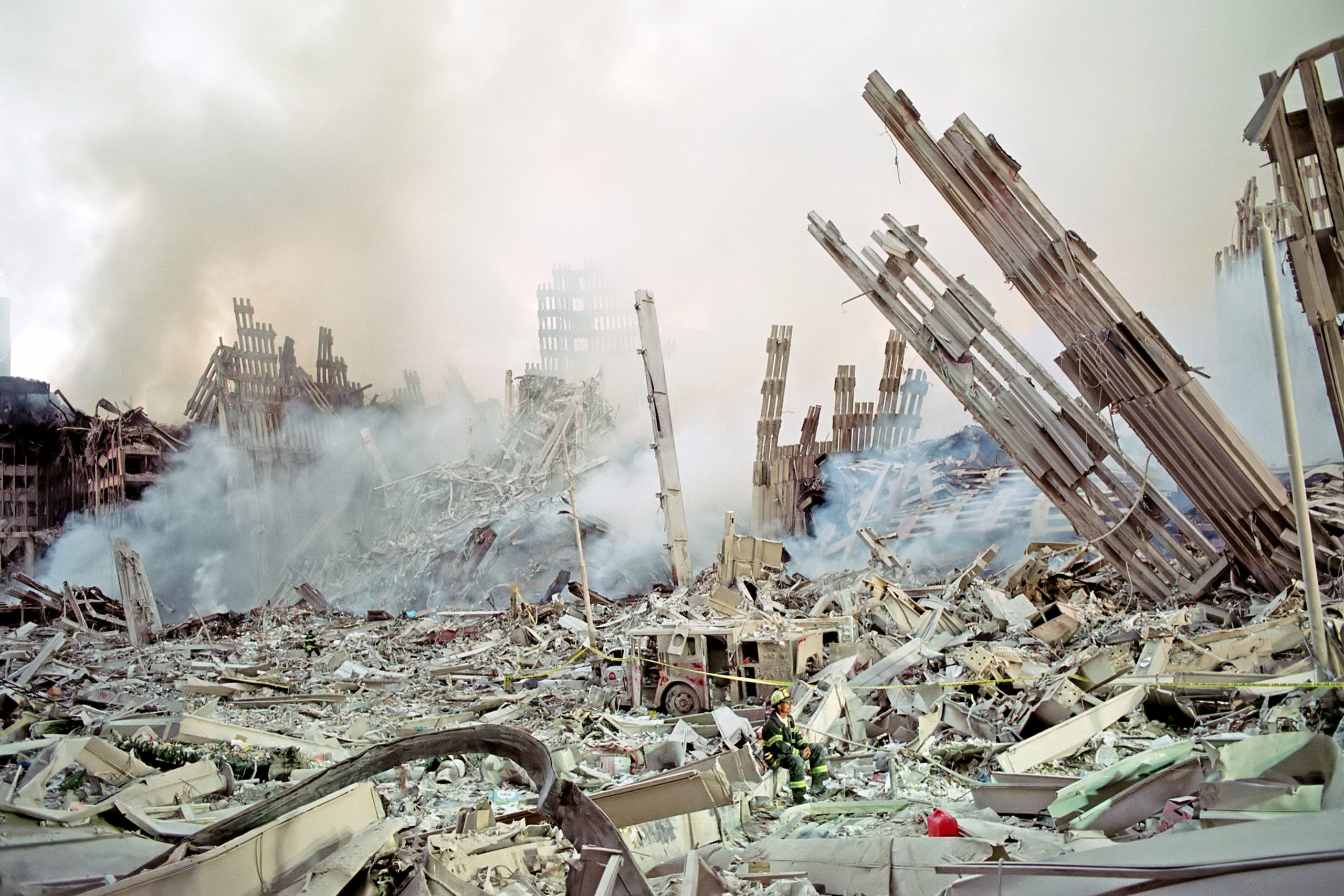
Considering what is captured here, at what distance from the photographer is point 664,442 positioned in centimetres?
1572

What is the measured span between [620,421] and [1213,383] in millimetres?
13583

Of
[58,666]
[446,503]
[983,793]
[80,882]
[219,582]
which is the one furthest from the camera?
[446,503]

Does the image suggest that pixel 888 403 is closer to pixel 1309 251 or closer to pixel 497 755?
pixel 1309 251

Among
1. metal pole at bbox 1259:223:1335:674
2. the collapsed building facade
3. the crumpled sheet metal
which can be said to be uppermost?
the collapsed building facade

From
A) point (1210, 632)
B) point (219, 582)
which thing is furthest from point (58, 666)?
point (1210, 632)

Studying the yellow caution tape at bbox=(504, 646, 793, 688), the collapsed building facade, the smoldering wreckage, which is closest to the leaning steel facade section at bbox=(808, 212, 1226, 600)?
the smoldering wreckage

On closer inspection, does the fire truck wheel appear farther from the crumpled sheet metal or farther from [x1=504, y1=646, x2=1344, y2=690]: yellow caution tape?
the crumpled sheet metal

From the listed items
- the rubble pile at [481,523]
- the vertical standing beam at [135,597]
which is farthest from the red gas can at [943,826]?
the rubble pile at [481,523]

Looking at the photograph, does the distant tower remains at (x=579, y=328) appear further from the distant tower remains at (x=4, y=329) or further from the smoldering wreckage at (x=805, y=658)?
the distant tower remains at (x=4, y=329)

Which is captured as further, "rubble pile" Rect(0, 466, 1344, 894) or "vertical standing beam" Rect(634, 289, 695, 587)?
"vertical standing beam" Rect(634, 289, 695, 587)

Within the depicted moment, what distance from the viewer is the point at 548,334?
2353cm

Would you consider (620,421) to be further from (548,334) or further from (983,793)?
(983,793)

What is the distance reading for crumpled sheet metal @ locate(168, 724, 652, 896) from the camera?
2.98m

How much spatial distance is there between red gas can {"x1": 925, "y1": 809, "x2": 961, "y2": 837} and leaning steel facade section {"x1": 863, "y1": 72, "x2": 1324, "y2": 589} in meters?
6.94
